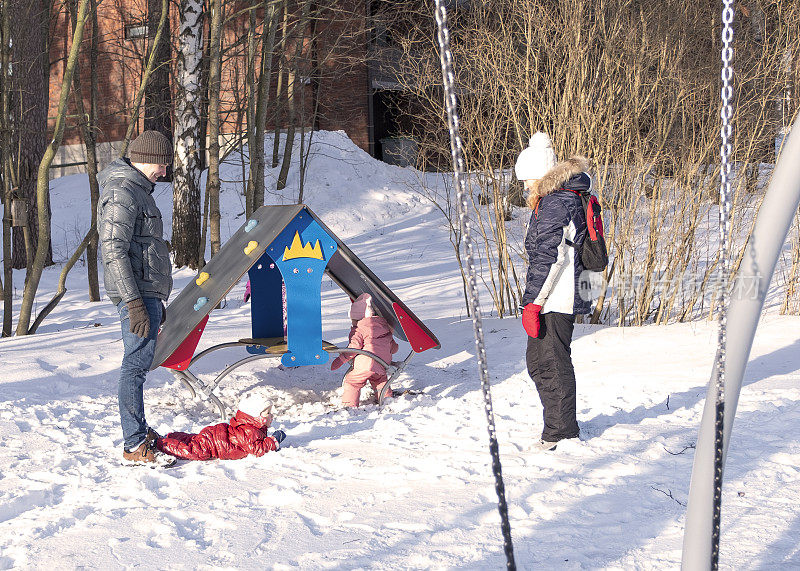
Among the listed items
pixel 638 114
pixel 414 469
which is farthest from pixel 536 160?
pixel 638 114

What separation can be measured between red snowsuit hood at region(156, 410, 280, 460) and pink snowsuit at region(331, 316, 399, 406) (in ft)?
4.28

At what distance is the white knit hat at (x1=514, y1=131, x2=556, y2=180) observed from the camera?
4523 millimetres

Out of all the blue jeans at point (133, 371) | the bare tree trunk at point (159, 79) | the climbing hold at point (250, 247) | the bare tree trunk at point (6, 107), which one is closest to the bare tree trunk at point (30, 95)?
the bare tree trunk at point (6, 107)

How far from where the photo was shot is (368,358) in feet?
19.1

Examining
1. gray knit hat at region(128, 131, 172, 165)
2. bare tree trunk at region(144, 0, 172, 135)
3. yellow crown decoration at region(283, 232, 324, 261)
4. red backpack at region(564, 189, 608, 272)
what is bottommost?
yellow crown decoration at region(283, 232, 324, 261)

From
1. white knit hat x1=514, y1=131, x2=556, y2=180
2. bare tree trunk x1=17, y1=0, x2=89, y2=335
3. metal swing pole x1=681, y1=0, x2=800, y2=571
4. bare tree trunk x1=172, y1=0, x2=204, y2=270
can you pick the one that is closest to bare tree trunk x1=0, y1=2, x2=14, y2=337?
bare tree trunk x1=17, y1=0, x2=89, y2=335

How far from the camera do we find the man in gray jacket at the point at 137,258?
4211 millimetres

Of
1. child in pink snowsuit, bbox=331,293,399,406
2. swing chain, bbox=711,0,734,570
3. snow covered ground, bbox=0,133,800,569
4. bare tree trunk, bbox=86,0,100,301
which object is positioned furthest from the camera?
bare tree trunk, bbox=86,0,100,301

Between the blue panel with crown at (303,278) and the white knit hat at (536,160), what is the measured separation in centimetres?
156

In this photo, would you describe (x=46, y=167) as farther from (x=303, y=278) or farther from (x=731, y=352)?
(x=731, y=352)

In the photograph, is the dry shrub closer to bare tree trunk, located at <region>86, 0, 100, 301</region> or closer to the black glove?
the black glove

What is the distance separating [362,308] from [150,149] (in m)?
2.17

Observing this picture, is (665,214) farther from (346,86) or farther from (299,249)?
(346,86)

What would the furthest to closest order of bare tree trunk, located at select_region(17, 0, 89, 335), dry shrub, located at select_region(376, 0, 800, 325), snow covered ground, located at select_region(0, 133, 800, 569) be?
bare tree trunk, located at select_region(17, 0, 89, 335) → dry shrub, located at select_region(376, 0, 800, 325) → snow covered ground, located at select_region(0, 133, 800, 569)
